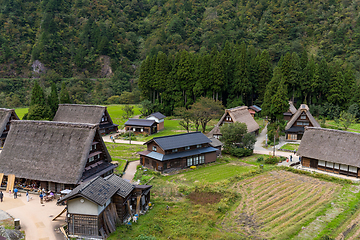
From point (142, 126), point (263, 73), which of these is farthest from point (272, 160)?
point (263, 73)

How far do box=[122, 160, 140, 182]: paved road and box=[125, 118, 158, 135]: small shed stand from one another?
14810 millimetres

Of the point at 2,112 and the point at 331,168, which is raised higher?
the point at 2,112

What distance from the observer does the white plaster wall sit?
62.5 ft

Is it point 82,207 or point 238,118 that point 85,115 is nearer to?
point 238,118

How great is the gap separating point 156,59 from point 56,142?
144 ft

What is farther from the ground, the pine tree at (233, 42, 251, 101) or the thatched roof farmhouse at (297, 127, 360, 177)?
the pine tree at (233, 42, 251, 101)

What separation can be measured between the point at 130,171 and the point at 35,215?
40.9 feet

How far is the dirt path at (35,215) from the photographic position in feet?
63.5

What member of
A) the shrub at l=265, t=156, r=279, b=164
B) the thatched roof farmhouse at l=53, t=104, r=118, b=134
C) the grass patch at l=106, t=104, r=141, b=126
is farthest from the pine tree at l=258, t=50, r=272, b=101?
the thatched roof farmhouse at l=53, t=104, r=118, b=134

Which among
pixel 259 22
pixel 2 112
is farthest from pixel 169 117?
pixel 259 22

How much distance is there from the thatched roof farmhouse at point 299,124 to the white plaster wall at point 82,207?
37.6 metres

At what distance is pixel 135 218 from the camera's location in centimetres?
2141

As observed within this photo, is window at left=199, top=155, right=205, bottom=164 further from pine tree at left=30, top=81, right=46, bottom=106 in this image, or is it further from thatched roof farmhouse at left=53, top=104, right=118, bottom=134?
pine tree at left=30, top=81, right=46, bottom=106

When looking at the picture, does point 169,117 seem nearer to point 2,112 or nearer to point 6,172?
point 2,112
